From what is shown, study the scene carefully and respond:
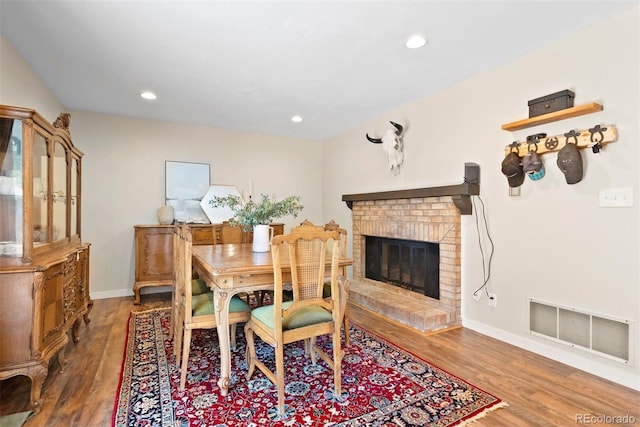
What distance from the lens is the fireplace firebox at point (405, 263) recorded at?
3.51 metres

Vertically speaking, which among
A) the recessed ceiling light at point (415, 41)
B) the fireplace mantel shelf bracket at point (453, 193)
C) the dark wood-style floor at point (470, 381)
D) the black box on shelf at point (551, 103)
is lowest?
the dark wood-style floor at point (470, 381)

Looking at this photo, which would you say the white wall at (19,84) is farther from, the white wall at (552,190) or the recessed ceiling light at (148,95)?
the white wall at (552,190)

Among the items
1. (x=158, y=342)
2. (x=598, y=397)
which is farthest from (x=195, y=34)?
(x=598, y=397)

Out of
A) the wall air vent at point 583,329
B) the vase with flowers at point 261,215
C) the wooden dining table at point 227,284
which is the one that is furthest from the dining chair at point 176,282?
the wall air vent at point 583,329

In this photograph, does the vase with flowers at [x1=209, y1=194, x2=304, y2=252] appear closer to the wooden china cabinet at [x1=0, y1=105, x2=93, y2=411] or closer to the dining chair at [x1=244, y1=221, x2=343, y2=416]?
the dining chair at [x1=244, y1=221, x2=343, y2=416]

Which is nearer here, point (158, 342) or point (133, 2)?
point (133, 2)

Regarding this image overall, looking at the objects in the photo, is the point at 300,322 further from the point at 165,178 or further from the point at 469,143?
the point at 165,178

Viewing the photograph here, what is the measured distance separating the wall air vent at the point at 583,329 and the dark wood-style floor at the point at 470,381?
0.19 meters

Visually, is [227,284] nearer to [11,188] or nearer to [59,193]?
[11,188]

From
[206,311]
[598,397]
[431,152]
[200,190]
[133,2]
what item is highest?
[133,2]

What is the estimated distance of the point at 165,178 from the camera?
451cm

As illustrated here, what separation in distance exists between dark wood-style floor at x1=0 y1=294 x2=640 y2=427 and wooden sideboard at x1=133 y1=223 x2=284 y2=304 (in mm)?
1044

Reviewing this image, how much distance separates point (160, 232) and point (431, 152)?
3433 millimetres

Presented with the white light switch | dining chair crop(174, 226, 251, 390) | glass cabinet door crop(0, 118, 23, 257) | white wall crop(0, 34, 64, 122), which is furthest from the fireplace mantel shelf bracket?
white wall crop(0, 34, 64, 122)
